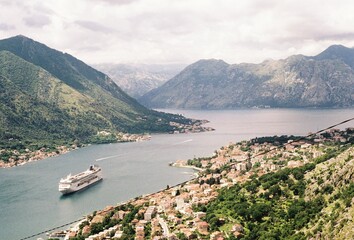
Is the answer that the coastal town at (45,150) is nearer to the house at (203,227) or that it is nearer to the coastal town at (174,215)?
the coastal town at (174,215)

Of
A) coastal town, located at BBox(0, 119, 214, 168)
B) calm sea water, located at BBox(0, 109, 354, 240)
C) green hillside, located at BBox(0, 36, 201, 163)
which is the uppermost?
green hillside, located at BBox(0, 36, 201, 163)

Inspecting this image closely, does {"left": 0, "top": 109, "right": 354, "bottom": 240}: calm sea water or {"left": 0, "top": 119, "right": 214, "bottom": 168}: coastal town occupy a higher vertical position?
{"left": 0, "top": 119, "right": 214, "bottom": 168}: coastal town

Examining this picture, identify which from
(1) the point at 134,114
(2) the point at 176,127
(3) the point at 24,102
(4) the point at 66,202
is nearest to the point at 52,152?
(3) the point at 24,102

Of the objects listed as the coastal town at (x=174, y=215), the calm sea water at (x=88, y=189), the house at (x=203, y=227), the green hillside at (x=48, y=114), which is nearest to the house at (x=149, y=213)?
the coastal town at (x=174, y=215)

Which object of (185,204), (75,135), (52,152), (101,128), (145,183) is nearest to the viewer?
(185,204)

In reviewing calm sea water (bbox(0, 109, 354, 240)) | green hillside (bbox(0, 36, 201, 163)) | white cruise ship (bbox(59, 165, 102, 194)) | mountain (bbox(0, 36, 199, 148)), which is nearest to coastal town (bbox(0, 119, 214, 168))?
green hillside (bbox(0, 36, 201, 163))

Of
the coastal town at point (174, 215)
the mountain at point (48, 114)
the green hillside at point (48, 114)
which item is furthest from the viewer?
the mountain at point (48, 114)

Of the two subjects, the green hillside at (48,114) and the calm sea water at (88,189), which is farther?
the green hillside at (48,114)

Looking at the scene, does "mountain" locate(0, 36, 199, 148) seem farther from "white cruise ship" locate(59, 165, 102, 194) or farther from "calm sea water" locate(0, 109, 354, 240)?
"white cruise ship" locate(59, 165, 102, 194)

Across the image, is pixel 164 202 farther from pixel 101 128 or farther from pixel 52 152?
pixel 101 128
